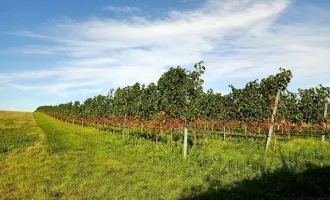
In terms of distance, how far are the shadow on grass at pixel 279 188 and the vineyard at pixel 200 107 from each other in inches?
279

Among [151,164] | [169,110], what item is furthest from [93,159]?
[169,110]

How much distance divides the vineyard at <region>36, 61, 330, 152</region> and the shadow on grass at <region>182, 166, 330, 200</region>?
23.3ft

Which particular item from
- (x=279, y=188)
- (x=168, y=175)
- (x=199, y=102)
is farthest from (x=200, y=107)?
(x=279, y=188)

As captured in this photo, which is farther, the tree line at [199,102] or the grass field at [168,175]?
the tree line at [199,102]

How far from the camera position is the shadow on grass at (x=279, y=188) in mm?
9938

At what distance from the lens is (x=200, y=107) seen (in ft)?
85.7

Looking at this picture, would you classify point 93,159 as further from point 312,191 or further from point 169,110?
point 312,191

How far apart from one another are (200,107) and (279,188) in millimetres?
15930

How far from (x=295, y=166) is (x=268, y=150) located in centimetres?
507

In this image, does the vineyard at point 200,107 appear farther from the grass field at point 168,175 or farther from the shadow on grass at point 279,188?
the shadow on grass at point 279,188

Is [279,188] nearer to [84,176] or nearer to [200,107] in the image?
[84,176]

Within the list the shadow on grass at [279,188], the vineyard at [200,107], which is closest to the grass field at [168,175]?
the shadow on grass at [279,188]

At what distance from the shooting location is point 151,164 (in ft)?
53.3

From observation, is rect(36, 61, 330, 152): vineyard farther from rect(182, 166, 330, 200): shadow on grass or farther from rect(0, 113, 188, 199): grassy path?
rect(182, 166, 330, 200): shadow on grass
